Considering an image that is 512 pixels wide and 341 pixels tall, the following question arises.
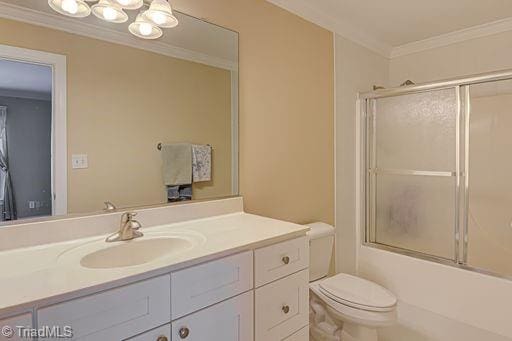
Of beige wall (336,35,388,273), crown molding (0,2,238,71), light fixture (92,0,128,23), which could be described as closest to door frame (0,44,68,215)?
crown molding (0,2,238,71)

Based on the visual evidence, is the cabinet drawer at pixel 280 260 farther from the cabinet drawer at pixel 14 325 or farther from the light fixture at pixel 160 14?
the light fixture at pixel 160 14

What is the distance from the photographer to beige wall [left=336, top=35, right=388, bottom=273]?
242cm

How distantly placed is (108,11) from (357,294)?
1958mm

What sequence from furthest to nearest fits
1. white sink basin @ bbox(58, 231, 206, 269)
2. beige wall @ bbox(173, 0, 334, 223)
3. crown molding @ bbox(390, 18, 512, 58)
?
crown molding @ bbox(390, 18, 512, 58)
beige wall @ bbox(173, 0, 334, 223)
white sink basin @ bbox(58, 231, 206, 269)

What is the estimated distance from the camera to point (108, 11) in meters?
1.27

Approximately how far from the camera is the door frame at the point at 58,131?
46.2 inches

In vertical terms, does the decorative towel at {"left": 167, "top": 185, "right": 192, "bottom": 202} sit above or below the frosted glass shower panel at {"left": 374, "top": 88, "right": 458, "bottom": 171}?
below

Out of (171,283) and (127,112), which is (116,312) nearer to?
(171,283)

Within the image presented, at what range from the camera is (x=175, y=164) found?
1549 mm

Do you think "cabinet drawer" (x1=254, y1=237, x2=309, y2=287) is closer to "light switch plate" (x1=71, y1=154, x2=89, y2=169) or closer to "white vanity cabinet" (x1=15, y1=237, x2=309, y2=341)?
"white vanity cabinet" (x1=15, y1=237, x2=309, y2=341)

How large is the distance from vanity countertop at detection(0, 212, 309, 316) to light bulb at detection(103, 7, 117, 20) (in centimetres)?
95

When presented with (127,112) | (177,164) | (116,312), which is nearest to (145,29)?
(127,112)

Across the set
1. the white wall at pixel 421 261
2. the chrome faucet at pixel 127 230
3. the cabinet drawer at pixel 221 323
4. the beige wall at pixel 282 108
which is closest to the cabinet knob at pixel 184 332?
the cabinet drawer at pixel 221 323

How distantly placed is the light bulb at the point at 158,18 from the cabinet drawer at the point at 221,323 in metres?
1.24
